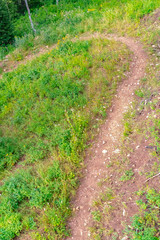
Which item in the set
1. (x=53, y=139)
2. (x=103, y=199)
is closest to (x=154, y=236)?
(x=103, y=199)

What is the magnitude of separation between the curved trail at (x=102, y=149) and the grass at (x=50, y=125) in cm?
23

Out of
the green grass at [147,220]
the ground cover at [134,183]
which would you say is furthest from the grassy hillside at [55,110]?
the ground cover at [134,183]

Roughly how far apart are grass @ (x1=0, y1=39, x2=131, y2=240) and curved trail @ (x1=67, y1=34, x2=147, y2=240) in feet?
0.74

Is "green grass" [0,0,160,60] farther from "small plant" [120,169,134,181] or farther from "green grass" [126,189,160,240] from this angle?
"green grass" [126,189,160,240]

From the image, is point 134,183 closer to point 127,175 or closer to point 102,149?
point 127,175

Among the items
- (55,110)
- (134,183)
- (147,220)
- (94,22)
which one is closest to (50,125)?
(55,110)

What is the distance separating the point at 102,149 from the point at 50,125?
2.01 m

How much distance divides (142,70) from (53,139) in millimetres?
4313

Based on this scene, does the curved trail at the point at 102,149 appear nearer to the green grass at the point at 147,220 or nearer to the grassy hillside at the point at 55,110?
the grassy hillside at the point at 55,110

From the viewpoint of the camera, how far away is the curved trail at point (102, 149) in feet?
14.1

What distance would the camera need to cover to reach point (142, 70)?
763 cm

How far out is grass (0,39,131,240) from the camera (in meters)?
4.53

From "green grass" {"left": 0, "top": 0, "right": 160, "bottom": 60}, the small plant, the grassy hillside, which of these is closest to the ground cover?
the small plant

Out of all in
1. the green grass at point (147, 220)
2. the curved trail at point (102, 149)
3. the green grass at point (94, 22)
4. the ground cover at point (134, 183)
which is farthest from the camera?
the green grass at point (94, 22)
